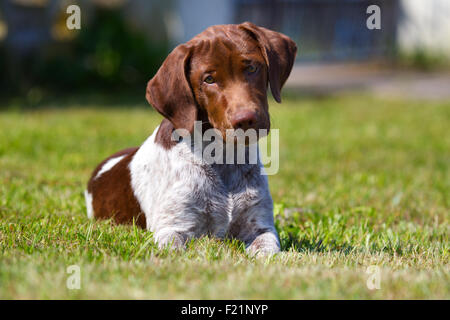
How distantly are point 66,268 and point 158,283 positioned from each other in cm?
46

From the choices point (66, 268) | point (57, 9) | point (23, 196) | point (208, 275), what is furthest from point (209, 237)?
point (57, 9)

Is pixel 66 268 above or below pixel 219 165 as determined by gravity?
below

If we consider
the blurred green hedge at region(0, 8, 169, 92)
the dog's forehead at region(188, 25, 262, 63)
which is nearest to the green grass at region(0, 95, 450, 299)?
the dog's forehead at region(188, 25, 262, 63)

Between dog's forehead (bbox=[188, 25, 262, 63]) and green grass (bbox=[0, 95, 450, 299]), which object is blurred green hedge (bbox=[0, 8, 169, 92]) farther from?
dog's forehead (bbox=[188, 25, 262, 63])

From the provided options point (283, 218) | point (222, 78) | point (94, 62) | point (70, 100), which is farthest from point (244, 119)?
point (94, 62)

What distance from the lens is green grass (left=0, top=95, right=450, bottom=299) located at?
106 inches

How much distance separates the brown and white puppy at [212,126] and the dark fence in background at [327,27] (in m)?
14.5

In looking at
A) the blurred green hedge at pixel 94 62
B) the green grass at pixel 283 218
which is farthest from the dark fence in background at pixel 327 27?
the green grass at pixel 283 218

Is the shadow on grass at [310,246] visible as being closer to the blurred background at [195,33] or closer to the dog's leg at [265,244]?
the dog's leg at [265,244]

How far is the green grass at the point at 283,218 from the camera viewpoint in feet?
8.80

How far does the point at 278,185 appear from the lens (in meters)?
5.78

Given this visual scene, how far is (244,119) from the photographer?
308cm

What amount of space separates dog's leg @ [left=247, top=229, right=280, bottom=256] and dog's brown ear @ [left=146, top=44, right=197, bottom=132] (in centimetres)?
77
